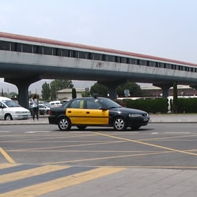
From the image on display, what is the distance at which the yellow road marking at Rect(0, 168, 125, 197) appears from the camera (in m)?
7.34

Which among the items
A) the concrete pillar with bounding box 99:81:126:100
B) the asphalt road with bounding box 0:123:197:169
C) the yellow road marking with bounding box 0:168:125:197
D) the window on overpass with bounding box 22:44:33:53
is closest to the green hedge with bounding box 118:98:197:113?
the window on overpass with bounding box 22:44:33:53

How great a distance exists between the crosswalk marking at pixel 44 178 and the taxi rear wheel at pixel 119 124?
994 centimetres

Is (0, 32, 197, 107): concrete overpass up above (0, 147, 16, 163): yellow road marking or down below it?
above

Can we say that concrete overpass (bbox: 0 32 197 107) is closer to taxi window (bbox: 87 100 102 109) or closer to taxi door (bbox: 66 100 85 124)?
taxi door (bbox: 66 100 85 124)

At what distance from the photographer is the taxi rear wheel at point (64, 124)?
2119 cm

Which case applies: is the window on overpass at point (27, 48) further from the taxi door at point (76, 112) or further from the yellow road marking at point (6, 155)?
the yellow road marking at point (6, 155)

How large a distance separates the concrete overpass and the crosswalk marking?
4034cm

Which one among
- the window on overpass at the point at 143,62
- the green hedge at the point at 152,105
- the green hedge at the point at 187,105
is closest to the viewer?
the green hedge at the point at 187,105

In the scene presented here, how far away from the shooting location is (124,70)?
68000mm

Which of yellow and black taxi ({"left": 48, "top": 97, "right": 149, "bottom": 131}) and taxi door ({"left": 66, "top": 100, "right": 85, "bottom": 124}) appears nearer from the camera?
yellow and black taxi ({"left": 48, "top": 97, "right": 149, "bottom": 131})

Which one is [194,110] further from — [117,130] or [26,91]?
[117,130]

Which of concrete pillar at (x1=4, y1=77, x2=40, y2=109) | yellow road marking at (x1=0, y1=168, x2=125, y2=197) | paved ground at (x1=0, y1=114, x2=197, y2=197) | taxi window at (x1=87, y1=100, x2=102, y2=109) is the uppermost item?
concrete pillar at (x1=4, y1=77, x2=40, y2=109)

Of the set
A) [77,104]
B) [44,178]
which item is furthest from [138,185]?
[77,104]

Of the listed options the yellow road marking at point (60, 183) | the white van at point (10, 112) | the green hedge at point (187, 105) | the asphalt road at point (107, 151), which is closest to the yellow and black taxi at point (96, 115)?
the asphalt road at point (107, 151)
